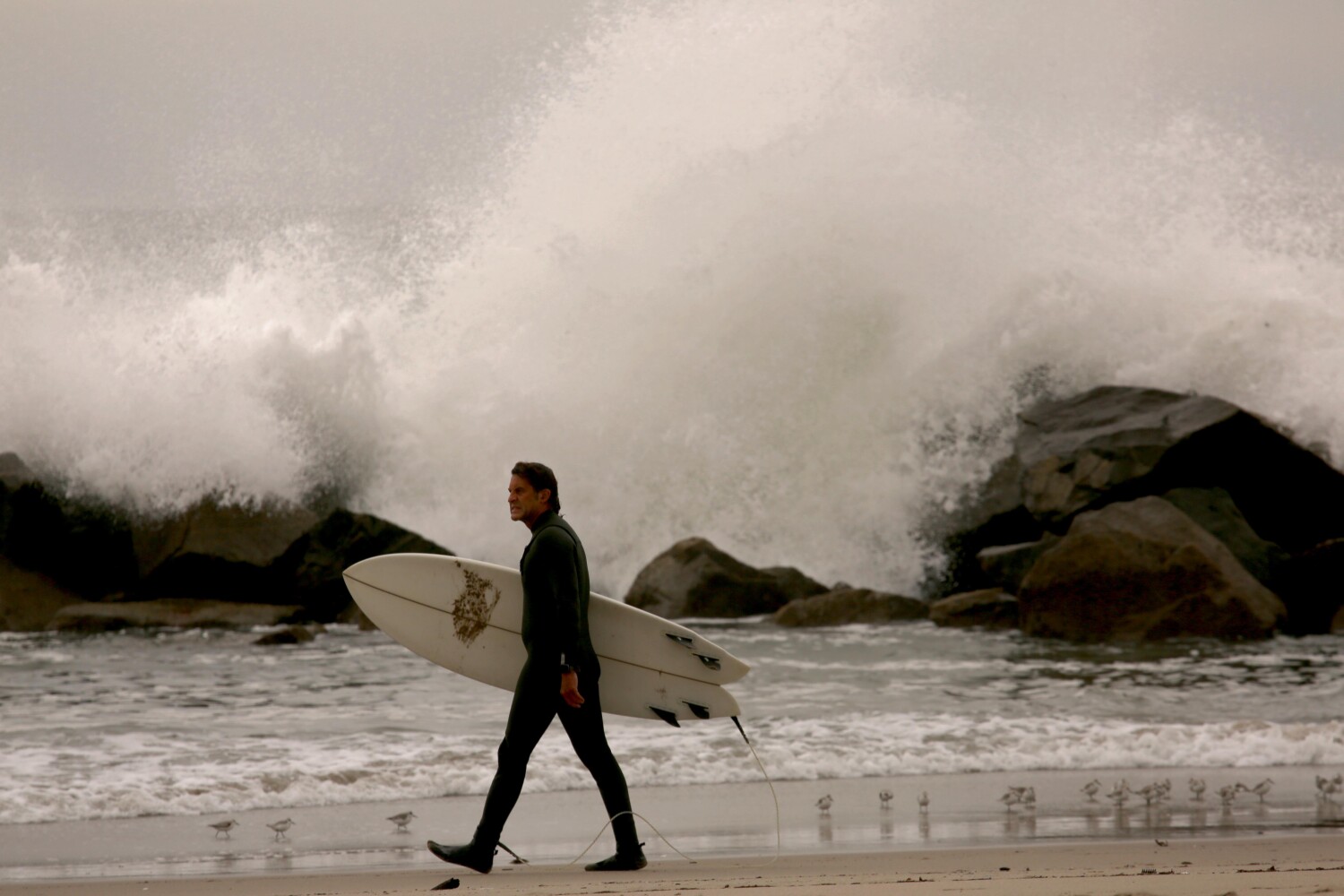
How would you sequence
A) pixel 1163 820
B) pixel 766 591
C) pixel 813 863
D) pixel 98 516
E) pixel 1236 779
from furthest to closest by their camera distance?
pixel 98 516 → pixel 766 591 → pixel 1236 779 → pixel 1163 820 → pixel 813 863

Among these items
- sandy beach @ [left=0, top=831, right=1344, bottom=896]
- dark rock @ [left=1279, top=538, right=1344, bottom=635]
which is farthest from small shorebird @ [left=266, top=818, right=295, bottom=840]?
dark rock @ [left=1279, top=538, right=1344, bottom=635]

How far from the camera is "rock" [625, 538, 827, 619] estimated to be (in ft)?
42.4

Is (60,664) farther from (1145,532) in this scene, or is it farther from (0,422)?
(1145,532)

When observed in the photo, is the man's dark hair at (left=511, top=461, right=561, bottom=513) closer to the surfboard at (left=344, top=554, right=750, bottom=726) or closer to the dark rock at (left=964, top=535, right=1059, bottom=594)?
the surfboard at (left=344, top=554, right=750, bottom=726)

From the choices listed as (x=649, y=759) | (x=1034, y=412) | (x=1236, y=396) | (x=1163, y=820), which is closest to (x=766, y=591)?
(x=1034, y=412)

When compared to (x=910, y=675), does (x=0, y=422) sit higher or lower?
higher

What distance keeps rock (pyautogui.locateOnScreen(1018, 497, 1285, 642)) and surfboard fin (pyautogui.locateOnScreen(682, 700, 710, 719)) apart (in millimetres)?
6634

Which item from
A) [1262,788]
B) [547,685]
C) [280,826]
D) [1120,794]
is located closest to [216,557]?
[280,826]

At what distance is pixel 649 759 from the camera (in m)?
6.45

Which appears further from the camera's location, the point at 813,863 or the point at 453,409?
the point at 453,409

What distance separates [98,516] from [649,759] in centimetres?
1001

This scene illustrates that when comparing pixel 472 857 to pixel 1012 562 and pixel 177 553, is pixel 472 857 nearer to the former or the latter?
pixel 1012 562

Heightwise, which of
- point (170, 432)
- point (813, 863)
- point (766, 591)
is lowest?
point (813, 863)

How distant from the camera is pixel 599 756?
4.15 m
